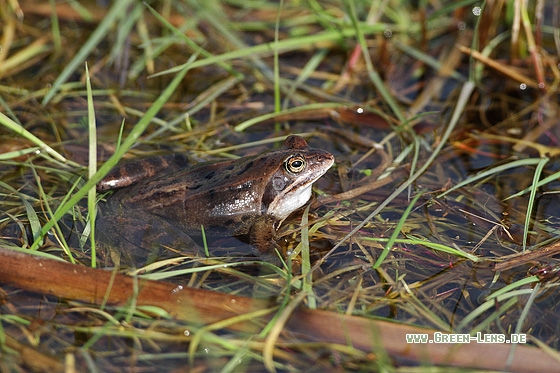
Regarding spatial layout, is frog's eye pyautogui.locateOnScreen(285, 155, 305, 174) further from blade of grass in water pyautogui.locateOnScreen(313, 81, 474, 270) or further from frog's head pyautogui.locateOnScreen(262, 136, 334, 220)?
blade of grass in water pyautogui.locateOnScreen(313, 81, 474, 270)

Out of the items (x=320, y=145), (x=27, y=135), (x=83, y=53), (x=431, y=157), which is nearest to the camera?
(x=27, y=135)

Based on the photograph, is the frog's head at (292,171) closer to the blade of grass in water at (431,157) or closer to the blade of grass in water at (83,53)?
the blade of grass in water at (431,157)

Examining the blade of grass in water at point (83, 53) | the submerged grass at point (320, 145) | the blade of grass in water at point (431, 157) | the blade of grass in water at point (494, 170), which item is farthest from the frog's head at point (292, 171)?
the blade of grass in water at point (83, 53)

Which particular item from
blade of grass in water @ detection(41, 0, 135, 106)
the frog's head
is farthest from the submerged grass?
the frog's head

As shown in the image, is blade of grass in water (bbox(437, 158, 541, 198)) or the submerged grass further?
blade of grass in water (bbox(437, 158, 541, 198))

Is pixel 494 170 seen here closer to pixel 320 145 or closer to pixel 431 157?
pixel 431 157

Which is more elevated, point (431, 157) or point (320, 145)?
point (431, 157)

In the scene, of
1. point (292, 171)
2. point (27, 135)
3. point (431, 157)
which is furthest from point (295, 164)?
point (27, 135)
